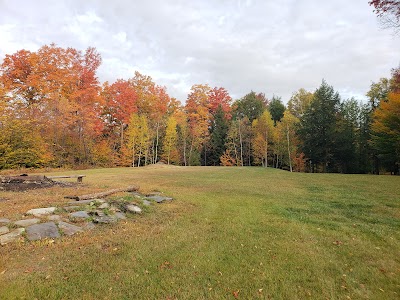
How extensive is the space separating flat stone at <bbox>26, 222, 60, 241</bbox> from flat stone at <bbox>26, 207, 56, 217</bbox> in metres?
0.61

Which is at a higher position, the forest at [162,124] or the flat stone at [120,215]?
the forest at [162,124]

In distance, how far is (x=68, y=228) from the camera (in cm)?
495

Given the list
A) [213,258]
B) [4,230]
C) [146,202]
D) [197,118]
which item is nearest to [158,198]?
[146,202]

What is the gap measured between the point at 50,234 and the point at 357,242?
5583 millimetres

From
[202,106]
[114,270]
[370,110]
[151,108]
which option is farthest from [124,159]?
[370,110]

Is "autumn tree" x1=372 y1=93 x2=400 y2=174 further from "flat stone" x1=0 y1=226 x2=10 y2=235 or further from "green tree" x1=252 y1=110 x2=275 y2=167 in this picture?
"flat stone" x1=0 y1=226 x2=10 y2=235

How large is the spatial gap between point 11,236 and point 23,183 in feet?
18.3

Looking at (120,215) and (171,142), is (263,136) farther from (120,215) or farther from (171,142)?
(120,215)

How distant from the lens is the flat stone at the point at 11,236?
4172 millimetres

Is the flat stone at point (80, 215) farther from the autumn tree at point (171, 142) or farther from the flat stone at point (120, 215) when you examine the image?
the autumn tree at point (171, 142)

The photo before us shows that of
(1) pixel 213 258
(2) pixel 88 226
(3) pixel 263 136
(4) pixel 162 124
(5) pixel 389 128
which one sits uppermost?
(4) pixel 162 124

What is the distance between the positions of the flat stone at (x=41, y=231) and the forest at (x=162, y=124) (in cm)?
1697

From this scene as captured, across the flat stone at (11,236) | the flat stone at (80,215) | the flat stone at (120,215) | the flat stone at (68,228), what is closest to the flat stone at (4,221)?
the flat stone at (11,236)

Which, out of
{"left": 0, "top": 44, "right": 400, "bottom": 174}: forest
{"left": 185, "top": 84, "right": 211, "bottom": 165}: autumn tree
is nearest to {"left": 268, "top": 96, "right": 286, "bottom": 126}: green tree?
{"left": 0, "top": 44, "right": 400, "bottom": 174}: forest
